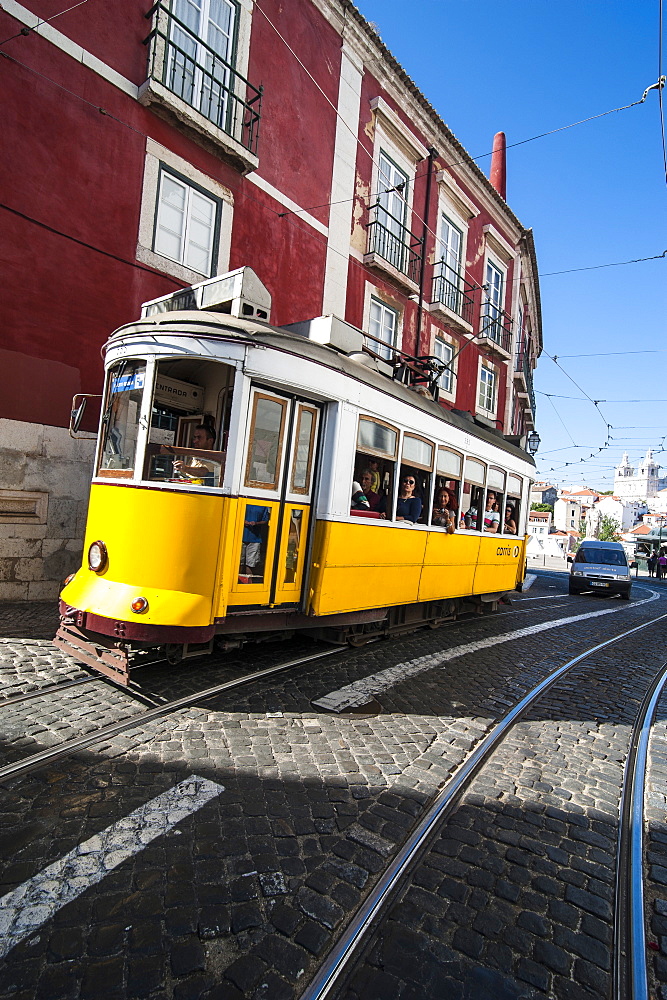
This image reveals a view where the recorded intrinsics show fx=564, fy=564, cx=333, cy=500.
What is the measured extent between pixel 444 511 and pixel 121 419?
15.1 feet

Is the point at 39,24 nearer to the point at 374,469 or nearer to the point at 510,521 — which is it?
the point at 374,469

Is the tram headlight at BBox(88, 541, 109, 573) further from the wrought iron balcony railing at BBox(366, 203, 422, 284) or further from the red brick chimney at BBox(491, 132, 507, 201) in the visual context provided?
the red brick chimney at BBox(491, 132, 507, 201)

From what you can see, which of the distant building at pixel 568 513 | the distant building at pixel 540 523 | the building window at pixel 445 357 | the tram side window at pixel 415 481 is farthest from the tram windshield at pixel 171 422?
the distant building at pixel 568 513

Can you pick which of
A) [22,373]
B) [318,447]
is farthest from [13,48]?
[318,447]

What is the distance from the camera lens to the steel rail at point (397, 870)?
208 centimetres

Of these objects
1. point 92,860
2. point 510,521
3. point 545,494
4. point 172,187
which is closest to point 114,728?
point 92,860

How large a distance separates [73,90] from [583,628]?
12150 mm

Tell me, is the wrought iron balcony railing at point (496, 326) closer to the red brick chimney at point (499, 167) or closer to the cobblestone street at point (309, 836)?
the red brick chimney at point (499, 167)

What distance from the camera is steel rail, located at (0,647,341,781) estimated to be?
3.33 metres

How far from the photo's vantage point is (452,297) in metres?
18.0

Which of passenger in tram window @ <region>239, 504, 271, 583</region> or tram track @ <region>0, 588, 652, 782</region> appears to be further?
passenger in tram window @ <region>239, 504, 271, 583</region>

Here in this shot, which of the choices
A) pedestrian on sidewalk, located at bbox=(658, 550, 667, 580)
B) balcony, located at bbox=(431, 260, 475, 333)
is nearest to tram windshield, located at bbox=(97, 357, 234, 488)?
balcony, located at bbox=(431, 260, 475, 333)

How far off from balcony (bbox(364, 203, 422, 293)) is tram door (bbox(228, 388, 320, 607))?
1024 centimetres

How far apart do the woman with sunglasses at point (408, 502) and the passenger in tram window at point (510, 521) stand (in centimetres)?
374
